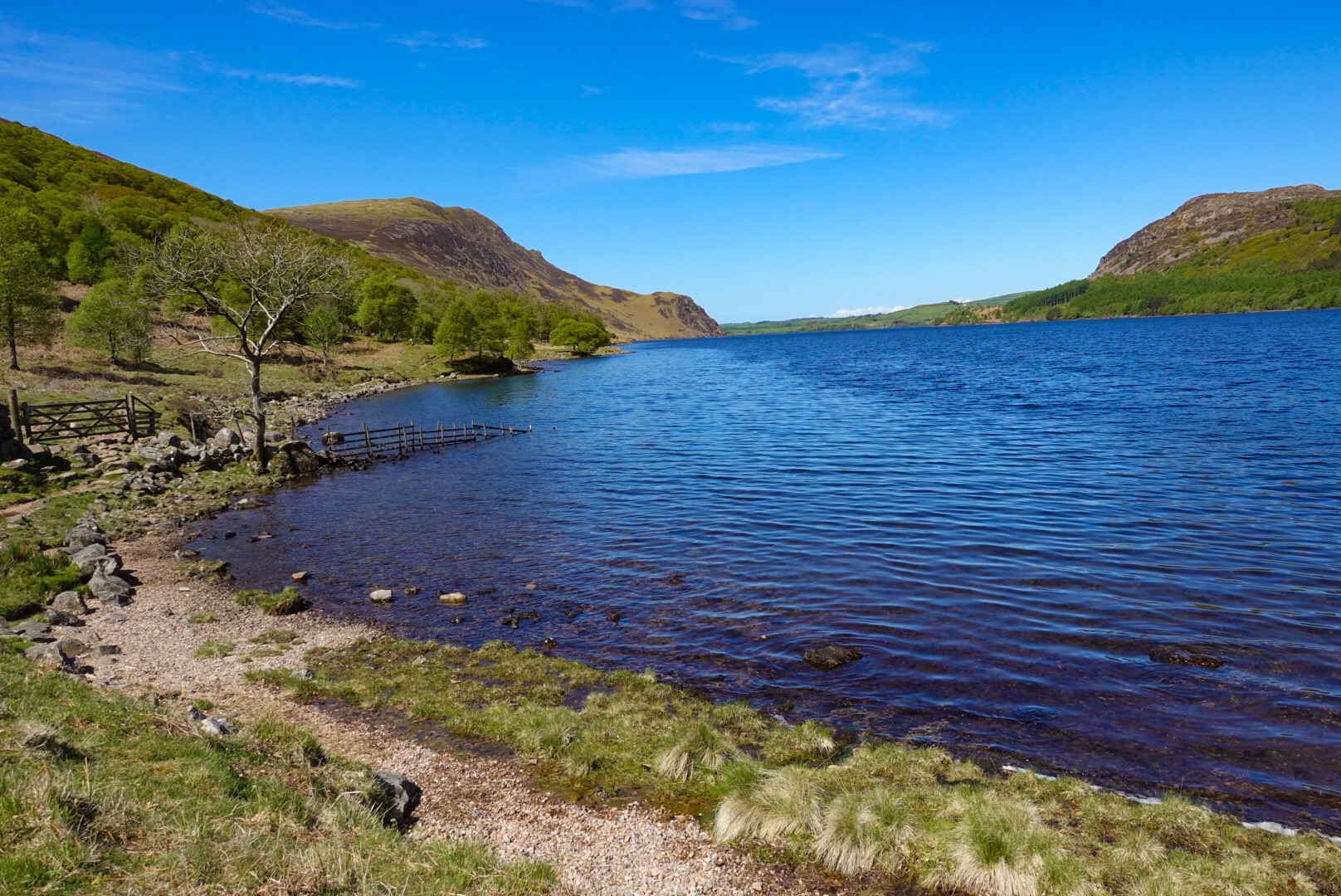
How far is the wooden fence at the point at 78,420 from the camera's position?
35.6 m

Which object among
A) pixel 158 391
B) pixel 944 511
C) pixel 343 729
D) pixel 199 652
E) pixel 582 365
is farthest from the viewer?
pixel 582 365

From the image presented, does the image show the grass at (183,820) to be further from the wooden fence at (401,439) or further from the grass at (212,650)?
the wooden fence at (401,439)

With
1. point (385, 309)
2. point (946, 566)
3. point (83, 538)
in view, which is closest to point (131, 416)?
point (83, 538)

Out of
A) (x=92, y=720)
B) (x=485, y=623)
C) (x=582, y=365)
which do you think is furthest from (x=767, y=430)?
(x=582, y=365)

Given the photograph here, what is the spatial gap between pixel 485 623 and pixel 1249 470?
34.9 meters

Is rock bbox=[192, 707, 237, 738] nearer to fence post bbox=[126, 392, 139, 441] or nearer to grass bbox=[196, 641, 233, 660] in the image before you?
grass bbox=[196, 641, 233, 660]

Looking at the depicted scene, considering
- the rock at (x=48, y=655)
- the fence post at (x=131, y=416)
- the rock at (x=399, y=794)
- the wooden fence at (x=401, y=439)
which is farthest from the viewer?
the wooden fence at (x=401, y=439)

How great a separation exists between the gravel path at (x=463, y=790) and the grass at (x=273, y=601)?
2.14 ft

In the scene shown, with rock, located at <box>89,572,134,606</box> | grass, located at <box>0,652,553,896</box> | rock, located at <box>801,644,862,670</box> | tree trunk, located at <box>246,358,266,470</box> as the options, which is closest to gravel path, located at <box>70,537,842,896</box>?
rock, located at <box>89,572,134,606</box>

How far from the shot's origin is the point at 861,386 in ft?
288

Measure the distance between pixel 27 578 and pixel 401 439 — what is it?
Answer: 30.2m

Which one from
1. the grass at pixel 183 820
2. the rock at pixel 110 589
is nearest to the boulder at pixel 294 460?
the rock at pixel 110 589

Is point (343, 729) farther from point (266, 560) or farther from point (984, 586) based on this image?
point (984, 586)

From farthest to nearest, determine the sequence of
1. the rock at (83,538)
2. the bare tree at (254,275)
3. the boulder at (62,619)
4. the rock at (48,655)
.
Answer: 1. the bare tree at (254,275)
2. the rock at (83,538)
3. the boulder at (62,619)
4. the rock at (48,655)
